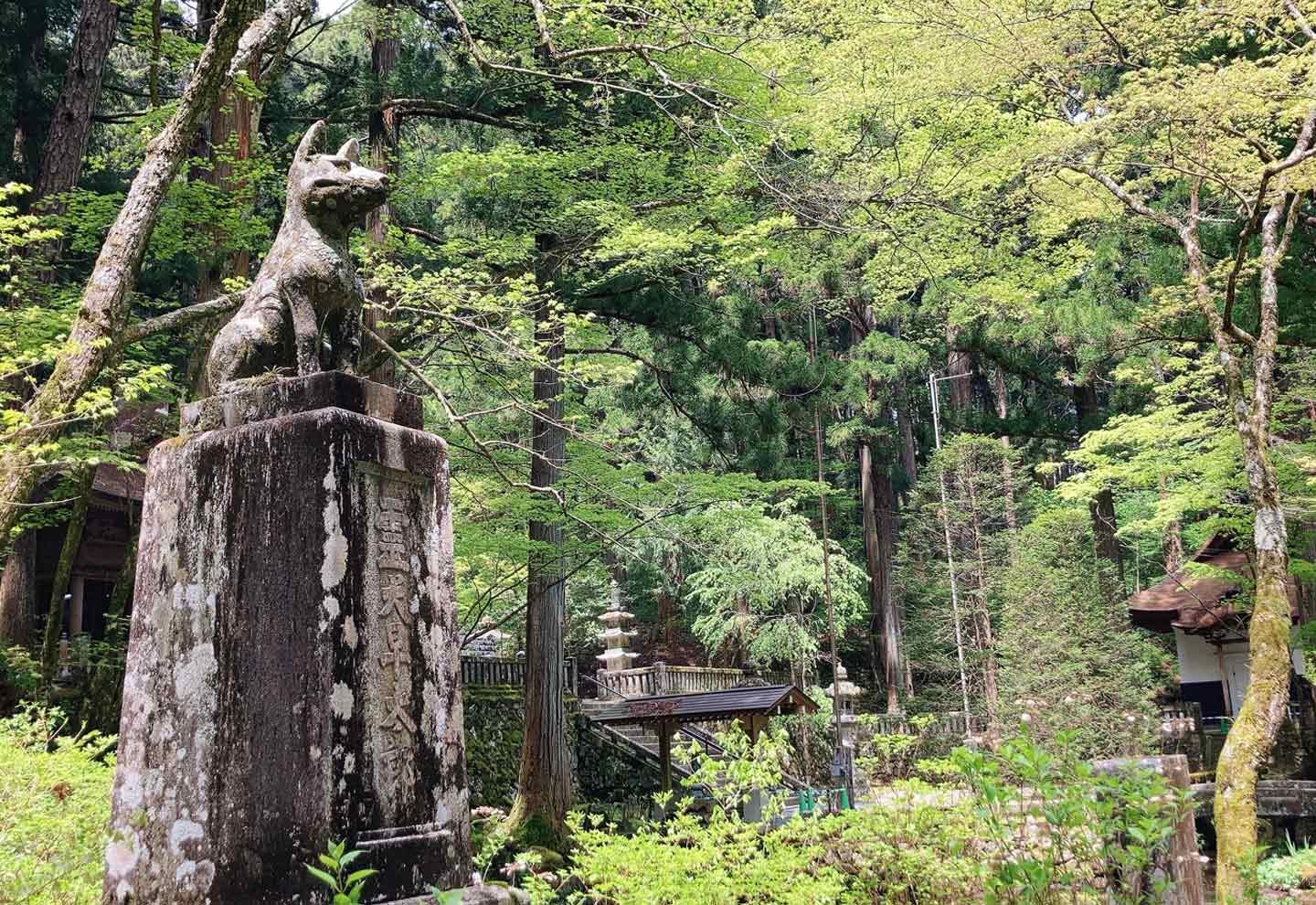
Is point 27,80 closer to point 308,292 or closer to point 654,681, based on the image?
point 308,292

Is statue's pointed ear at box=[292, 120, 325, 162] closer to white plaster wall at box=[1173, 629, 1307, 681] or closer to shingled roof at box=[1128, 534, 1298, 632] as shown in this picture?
shingled roof at box=[1128, 534, 1298, 632]

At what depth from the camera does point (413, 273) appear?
1218 centimetres

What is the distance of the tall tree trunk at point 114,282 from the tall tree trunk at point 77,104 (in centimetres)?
585

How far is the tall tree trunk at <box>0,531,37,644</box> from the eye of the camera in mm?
13078

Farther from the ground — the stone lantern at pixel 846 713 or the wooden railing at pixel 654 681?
the wooden railing at pixel 654 681

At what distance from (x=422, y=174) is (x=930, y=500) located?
18.5 m

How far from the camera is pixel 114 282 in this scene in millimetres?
7156

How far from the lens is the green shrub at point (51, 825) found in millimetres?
3504

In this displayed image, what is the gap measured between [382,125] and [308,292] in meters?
9.13

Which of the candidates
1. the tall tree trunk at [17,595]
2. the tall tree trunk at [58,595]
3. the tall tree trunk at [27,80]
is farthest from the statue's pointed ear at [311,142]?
the tall tree trunk at [27,80]

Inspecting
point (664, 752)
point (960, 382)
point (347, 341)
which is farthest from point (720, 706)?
point (960, 382)

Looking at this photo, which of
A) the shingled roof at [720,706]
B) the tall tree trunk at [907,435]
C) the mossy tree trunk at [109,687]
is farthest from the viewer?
the tall tree trunk at [907,435]

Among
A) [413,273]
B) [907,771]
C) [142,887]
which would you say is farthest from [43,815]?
[907,771]

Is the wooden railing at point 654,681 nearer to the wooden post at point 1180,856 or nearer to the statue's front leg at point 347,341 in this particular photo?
the wooden post at point 1180,856
